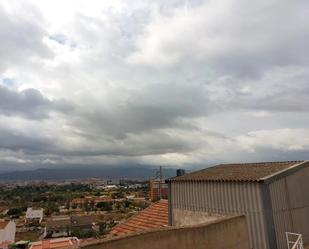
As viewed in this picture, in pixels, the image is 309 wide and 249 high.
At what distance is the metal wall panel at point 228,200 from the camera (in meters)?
8.93

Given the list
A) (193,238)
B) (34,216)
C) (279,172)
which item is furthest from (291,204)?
(34,216)

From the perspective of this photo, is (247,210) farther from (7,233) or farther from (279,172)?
(7,233)

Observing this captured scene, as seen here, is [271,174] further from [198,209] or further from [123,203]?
[123,203]

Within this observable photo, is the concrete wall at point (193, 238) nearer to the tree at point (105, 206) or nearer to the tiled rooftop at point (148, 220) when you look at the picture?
the tiled rooftop at point (148, 220)

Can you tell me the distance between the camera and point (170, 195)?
41.3ft

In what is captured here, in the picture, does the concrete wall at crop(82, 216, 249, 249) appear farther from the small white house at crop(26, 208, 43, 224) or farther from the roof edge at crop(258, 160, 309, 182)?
the small white house at crop(26, 208, 43, 224)

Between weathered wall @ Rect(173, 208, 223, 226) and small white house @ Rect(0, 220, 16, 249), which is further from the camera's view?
small white house @ Rect(0, 220, 16, 249)

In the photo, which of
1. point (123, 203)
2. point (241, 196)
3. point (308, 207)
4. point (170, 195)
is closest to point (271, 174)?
point (241, 196)

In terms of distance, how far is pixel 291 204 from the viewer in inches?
382

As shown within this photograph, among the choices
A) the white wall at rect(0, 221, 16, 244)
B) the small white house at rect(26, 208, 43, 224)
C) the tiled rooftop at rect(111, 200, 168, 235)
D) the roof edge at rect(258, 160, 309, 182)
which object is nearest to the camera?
the roof edge at rect(258, 160, 309, 182)

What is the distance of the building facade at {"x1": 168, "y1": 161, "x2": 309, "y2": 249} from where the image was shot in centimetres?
888

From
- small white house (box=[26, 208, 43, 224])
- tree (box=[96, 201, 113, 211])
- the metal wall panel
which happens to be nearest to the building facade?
the metal wall panel

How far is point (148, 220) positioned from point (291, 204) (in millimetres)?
6757

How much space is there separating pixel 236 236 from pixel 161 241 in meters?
3.34
